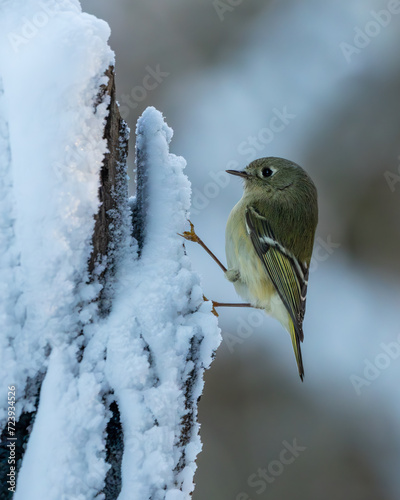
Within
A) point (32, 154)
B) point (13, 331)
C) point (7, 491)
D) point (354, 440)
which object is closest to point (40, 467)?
point (7, 491)

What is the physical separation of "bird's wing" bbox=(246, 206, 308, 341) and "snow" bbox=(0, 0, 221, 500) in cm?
116

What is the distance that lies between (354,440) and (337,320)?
2.93ft

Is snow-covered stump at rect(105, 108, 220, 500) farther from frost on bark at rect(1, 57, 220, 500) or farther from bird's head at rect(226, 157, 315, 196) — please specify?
bird's head at rect(226, 157, 315, 196)

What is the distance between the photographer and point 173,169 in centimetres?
117

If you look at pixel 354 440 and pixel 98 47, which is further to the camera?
pixel 354 440

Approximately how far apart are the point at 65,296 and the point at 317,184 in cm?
325

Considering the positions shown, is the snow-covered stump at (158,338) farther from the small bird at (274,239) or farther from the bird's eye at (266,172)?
the bird's eye at (266,172)

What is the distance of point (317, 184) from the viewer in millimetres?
3896

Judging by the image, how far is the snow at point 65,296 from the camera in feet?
2.88

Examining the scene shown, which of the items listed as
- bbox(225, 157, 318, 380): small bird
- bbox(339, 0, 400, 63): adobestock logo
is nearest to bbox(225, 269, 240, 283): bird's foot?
bbox(225, 157, 318, 380): small bird

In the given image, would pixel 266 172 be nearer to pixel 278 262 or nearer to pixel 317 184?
pixel 278 262

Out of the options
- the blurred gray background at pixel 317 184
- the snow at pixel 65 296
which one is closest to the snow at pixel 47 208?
the snow at pixel 65 296

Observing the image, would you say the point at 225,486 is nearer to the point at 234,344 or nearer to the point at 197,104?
the point at 234,344

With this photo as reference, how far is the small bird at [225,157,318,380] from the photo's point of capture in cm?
211
